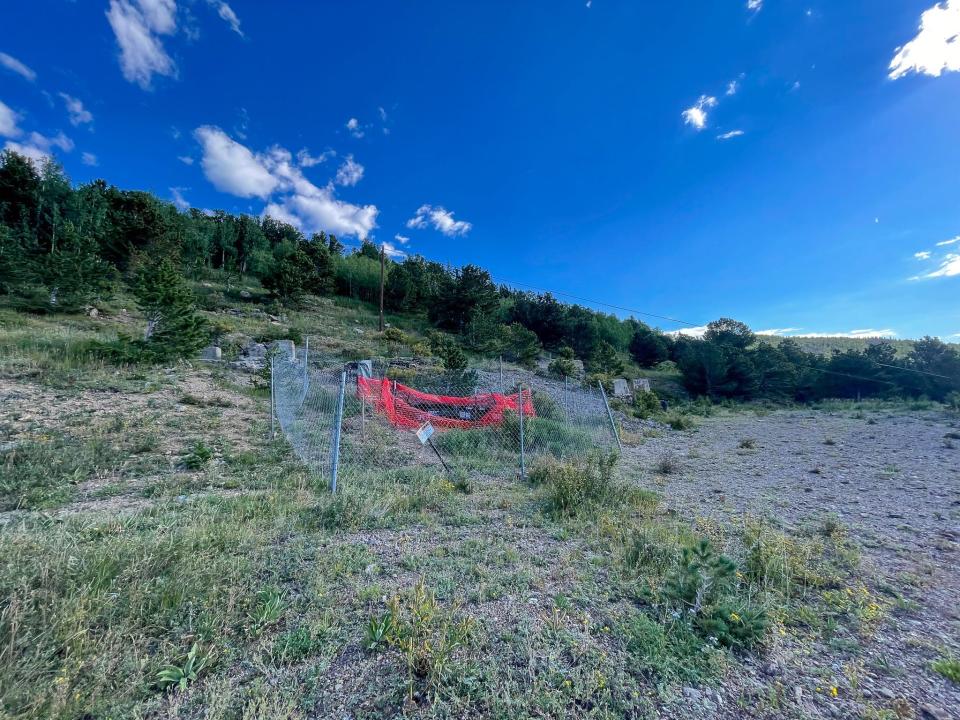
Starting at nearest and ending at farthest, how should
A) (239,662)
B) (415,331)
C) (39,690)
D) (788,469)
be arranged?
(39,690)
(239,662)
(788,469)
(415,331)

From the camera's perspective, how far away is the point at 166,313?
1298cm

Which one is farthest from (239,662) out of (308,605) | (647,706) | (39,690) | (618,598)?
(618,598)

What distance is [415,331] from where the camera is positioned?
2998 centimetres

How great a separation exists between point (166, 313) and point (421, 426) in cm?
1325

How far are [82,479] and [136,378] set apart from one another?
7.30 meters

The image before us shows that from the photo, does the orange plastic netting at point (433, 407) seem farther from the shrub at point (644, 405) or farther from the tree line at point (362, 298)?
the tree line at point (362, 298)

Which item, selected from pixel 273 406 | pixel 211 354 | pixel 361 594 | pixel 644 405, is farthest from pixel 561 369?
pixel 361 594

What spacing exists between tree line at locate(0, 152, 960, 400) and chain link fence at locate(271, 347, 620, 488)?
27.6 ft

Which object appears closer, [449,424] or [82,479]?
[82,479]

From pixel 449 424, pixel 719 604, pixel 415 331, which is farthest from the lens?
pixel 415 331

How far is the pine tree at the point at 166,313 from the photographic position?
41.3ft

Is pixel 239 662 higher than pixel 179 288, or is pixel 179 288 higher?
pixel 179 288

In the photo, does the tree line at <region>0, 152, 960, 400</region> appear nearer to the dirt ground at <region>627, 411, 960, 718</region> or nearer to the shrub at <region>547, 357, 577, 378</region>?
the shrub at <region>547, 357, 577, 378</region>

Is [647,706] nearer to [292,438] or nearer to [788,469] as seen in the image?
[292,438]
